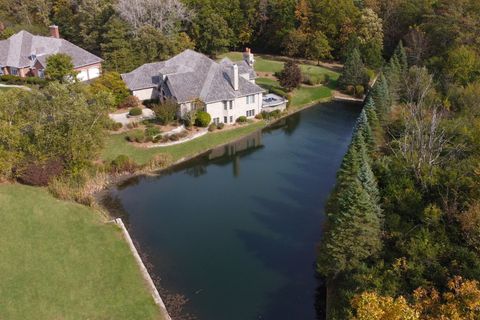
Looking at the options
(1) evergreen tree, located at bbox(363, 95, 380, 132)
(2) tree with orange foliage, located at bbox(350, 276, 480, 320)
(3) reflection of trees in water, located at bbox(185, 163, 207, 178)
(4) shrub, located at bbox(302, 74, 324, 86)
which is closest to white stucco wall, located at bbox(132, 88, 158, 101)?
(3) reflection of trees in water, located at bbox(185, 163, 207, 178)

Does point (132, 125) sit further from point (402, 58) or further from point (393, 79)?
point (402, 58)

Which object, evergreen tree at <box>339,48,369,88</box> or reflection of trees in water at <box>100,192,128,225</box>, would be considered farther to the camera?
evergreen tree at <box>339,48,369,88</box>

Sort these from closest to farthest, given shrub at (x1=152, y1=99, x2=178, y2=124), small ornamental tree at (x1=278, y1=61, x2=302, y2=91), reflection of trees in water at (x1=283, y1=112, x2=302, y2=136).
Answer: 1. shrub at (x1=152, y1=99, x2=178, y2=124)
2. reflection of trees in water at (x1=283, y1=112, x2=302, y2=136)
3. small ornamental tree at (x1=278, y1=61, x2=302, y2=91)

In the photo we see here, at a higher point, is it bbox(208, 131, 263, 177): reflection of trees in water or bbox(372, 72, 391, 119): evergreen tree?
bbox(372, 72, 391, 119): evergreen tree

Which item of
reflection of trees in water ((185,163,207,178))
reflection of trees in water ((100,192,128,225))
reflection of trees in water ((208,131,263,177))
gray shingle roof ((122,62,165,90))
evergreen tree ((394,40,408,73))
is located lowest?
reflection of trees in water ((100,192,128,225))

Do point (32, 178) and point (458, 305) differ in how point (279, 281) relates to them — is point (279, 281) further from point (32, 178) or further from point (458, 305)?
point (32, 178)

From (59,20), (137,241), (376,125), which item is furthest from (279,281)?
(59,20)

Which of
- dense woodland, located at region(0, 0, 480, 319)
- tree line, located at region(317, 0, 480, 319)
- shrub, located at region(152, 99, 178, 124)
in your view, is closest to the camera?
tree line, located at region(317, 0, 480, 319)

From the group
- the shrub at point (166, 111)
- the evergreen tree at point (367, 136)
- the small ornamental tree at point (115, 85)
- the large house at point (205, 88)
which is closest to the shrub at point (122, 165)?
the shrub at point (166, 111)

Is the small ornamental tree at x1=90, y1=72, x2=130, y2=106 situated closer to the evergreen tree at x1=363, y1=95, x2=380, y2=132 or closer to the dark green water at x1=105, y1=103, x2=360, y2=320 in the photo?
the dark green water at x1=105, y1=103, x2=360, y2=320
